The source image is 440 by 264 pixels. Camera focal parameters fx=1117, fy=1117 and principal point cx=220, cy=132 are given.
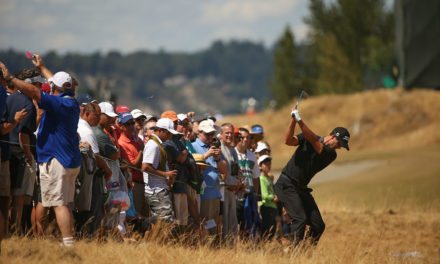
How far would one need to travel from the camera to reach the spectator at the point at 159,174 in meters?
15.8

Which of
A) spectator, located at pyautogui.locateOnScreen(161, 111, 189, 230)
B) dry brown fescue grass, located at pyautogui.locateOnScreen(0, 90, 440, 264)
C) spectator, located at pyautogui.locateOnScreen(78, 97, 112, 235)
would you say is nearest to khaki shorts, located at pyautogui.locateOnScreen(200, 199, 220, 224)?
dry brown fescue grass, located at pyautogui.locateOnScreen(0, 90, 440, 264)

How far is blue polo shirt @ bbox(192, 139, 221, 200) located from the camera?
713 inches

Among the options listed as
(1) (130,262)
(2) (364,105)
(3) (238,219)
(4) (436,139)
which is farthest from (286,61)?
(1) (130,262)

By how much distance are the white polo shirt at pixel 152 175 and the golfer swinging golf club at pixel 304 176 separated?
1895 millimetres

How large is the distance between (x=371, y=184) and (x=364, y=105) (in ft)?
128

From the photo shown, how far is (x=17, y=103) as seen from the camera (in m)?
14.2

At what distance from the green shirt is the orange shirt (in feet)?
14.0

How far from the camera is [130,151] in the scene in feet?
54.3

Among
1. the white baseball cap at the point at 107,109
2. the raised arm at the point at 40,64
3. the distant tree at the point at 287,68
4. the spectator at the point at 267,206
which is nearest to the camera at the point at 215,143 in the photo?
the spectator at the point at 267,206

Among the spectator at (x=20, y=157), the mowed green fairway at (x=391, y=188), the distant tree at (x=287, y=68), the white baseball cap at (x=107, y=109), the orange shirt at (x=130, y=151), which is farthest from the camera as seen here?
the distant tree at (x=287, y=68)

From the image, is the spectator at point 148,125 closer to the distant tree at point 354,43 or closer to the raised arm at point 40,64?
the raised arm at point 40,64

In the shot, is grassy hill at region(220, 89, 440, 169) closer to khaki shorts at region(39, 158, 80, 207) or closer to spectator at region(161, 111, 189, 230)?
spectator at region(161, 111, 189, 230)

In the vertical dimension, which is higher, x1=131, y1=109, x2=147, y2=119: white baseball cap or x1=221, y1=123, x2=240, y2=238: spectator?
x1=131, y1=109, x2=147, y2=119: white baseball cap

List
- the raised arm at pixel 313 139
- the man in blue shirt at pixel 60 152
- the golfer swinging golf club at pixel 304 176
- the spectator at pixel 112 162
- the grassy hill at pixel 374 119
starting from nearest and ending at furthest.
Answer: the man in blue shirt at pixel 60 152 → the spectator at pixel 112 162 → the raised arm at pixel 313 139 → the golfer swinging golf club at pixel 304 176 → the grassy hill at pixel 374 119
